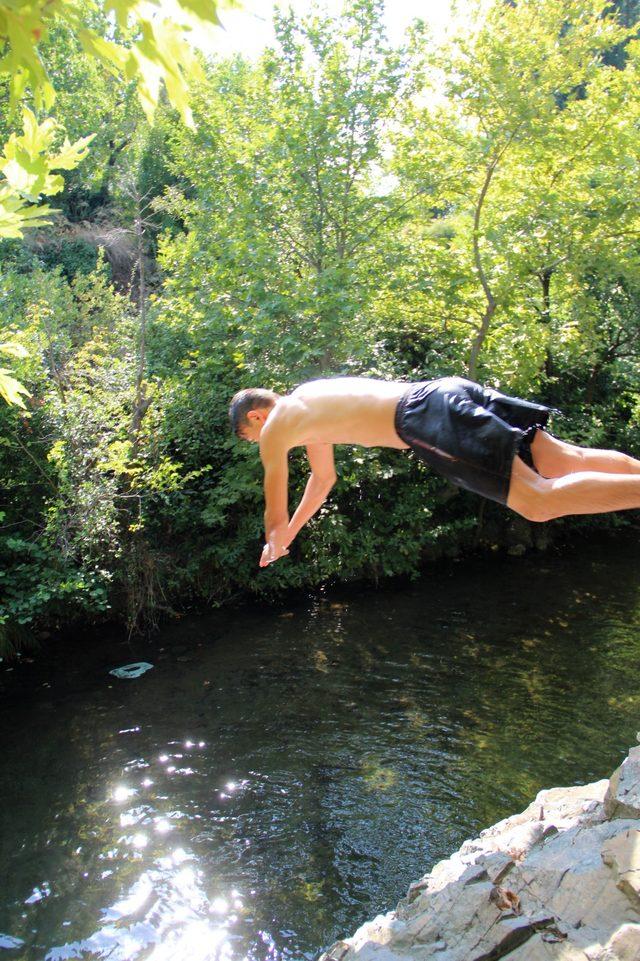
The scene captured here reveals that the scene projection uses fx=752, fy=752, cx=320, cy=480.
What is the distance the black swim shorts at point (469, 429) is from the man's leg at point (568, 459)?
6 cm

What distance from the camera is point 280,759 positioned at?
6047 mm

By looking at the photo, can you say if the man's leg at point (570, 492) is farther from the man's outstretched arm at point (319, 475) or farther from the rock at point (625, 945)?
the rock at point (625, 945)

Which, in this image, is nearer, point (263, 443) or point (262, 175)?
point (263, 443)

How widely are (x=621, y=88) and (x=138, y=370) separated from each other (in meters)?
7.39

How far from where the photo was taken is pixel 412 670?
25.4 ft

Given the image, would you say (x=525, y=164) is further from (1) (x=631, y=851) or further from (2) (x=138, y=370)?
(1) (x=631, y=851)

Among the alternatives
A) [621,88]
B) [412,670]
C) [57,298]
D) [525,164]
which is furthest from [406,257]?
[57,298]

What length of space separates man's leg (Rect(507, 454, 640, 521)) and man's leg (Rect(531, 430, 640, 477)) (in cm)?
8

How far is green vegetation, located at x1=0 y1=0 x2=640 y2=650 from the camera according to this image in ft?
28.5

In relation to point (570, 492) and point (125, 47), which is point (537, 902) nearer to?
point (570, 492)

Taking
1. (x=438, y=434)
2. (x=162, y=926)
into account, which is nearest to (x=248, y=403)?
(x=438, y=434)

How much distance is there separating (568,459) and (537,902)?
77.1 inches

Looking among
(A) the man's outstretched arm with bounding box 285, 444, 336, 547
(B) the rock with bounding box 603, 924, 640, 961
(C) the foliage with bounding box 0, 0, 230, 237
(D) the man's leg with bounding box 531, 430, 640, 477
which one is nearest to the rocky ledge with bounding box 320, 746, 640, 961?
(B) the rock with bounding box 603, 924, 640, 961

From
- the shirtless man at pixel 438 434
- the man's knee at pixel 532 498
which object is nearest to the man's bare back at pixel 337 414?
the shirtless man at pixel 438 434
